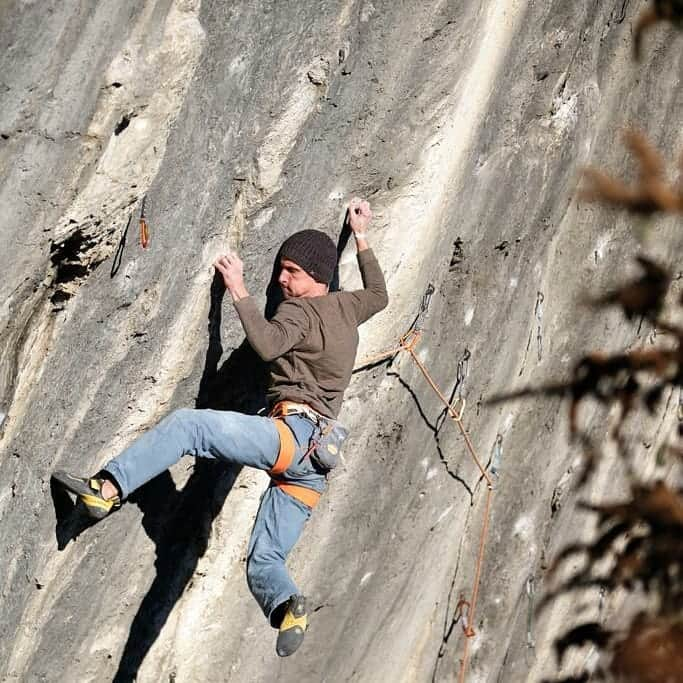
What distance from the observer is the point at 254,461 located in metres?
4.92

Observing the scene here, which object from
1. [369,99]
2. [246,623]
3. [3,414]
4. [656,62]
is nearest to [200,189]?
[369,99]

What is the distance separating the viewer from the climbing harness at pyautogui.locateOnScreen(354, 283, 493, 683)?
615 cm

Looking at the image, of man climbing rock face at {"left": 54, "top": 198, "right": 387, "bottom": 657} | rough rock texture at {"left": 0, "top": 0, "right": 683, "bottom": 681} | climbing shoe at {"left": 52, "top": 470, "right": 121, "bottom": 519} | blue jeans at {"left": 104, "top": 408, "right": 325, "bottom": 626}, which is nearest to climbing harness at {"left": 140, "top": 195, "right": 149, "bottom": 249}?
rough rock texture at {"left": 0, "top": 0, "right": 683, "bottom": 681}

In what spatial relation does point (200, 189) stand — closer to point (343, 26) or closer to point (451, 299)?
point (343, 26)

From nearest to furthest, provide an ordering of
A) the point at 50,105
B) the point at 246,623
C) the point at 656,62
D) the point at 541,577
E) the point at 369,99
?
1. the point at 50,105
2. the point at 369,99
3. the point at 246,623
4. the point at 656,62
5. the point at 541,577

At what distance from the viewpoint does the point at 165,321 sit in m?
5.15

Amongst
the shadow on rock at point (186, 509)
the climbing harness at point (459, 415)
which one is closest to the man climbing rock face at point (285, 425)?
the shadow on rock at point (186, 509)

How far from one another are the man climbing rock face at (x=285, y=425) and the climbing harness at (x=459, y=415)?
72 centimetres

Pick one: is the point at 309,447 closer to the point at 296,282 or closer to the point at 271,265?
the point at 296,282

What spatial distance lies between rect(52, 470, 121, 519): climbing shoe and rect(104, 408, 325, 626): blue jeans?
0.26 ft

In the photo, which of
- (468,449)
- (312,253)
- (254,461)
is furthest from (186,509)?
(468,449)

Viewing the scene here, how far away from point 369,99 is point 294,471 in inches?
70.1

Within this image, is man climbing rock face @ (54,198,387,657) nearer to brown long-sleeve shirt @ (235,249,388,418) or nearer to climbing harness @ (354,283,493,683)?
brown long-sleeve shirt @ (235,249,388,418)

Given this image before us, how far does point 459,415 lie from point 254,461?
86.7 inches
